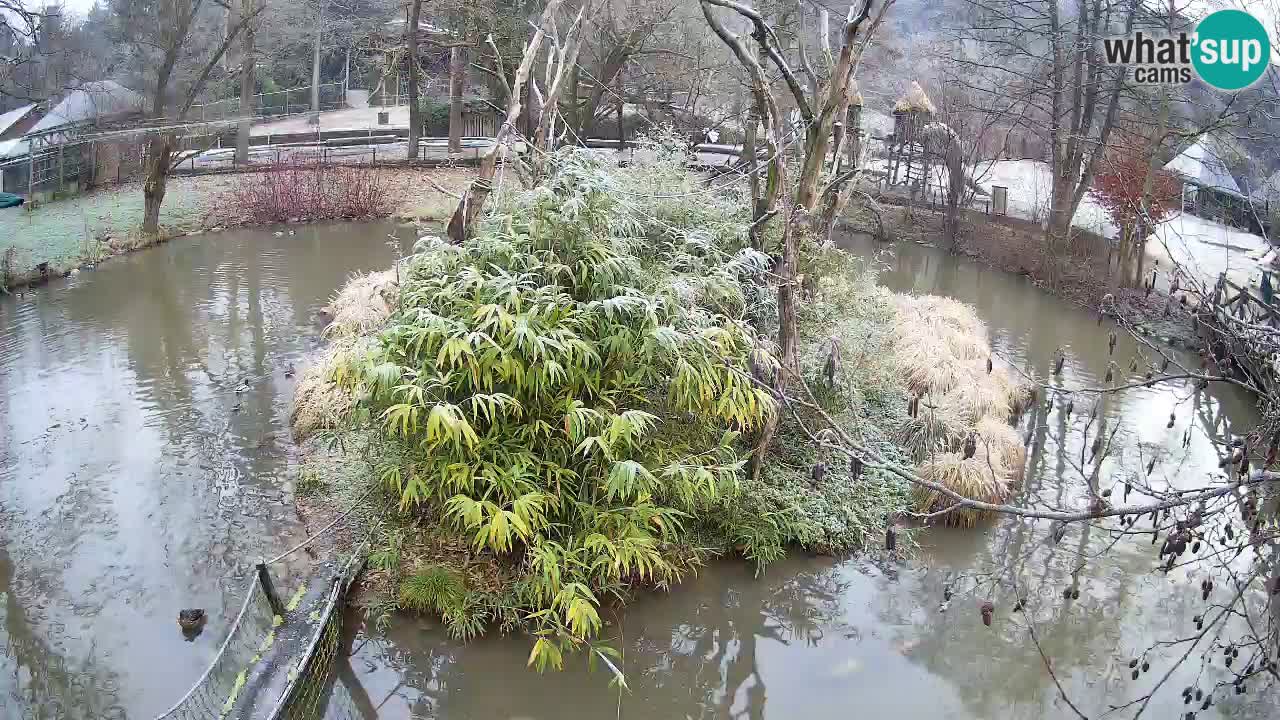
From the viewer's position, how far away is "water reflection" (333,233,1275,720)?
16.2ft

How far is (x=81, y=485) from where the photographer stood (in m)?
6.73

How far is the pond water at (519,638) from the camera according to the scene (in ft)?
16.3

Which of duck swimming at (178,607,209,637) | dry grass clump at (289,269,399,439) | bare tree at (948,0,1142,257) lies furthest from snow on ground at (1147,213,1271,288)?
duck swimming at (178,607,209,637)

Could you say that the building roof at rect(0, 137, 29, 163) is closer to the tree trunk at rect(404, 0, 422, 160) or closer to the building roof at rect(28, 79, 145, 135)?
the building roof at rect(28, 79, 145, 135)

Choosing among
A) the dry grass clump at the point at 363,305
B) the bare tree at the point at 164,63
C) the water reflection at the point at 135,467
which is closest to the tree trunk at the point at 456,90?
the bare tree at the point at 164,63

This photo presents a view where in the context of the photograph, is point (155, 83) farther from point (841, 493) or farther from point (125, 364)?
point (841, 493)

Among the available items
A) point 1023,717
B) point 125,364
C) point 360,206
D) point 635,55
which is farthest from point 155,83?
point 1023,717

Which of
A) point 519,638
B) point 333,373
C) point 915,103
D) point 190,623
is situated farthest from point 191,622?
point 915,103

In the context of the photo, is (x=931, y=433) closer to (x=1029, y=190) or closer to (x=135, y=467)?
(x=135, y=467)

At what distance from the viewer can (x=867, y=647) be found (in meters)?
5.41

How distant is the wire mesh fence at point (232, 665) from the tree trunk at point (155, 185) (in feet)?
30.4

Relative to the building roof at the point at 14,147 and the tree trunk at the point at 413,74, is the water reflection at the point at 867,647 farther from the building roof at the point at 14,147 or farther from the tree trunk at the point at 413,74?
the tree trunk at the point at 413,74

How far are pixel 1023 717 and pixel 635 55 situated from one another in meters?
15.6

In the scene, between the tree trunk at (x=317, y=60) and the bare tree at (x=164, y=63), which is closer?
the bare tree at (x=164, y=63)
